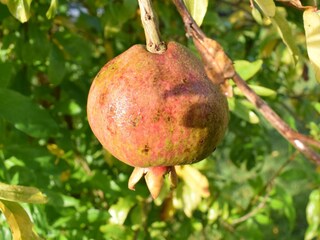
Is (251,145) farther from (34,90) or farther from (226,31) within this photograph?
(34,90)

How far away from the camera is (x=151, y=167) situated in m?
0.82

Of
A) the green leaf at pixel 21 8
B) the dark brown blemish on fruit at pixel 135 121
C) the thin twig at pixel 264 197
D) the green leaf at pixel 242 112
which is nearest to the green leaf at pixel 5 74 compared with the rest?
the green leaf at pixel 21 8

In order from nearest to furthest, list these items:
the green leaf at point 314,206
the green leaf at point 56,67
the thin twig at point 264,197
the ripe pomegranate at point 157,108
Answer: the ripe pomegranate at point 157,108
the green leaf at point 56,67
the green leaf at point 314,206
the thin twig at point 264,197

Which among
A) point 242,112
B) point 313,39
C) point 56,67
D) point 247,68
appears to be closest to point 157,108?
point 313,39

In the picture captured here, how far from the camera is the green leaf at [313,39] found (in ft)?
2.55

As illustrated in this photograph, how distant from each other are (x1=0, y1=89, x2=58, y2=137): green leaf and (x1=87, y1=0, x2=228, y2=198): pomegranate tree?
44 cm

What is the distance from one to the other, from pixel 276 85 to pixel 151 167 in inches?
58.1

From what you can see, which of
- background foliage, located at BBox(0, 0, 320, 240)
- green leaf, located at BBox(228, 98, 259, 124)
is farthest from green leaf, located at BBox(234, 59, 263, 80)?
green leaf, located at BBox(228, 98, 259, 124)

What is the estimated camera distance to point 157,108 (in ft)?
2.36

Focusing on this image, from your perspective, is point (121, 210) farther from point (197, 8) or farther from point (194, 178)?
point (197, 8)

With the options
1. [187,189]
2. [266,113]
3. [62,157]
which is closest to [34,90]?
[62,157]

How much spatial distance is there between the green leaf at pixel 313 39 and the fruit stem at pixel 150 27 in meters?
0.20

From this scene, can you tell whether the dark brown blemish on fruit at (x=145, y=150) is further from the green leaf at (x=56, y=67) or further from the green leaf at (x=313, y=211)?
the green leaf at (x=313, y=211)

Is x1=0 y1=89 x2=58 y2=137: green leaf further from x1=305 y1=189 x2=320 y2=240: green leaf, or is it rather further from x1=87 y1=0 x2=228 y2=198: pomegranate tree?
x1=305 y1=189 x2=320 y2=240: green leaf
